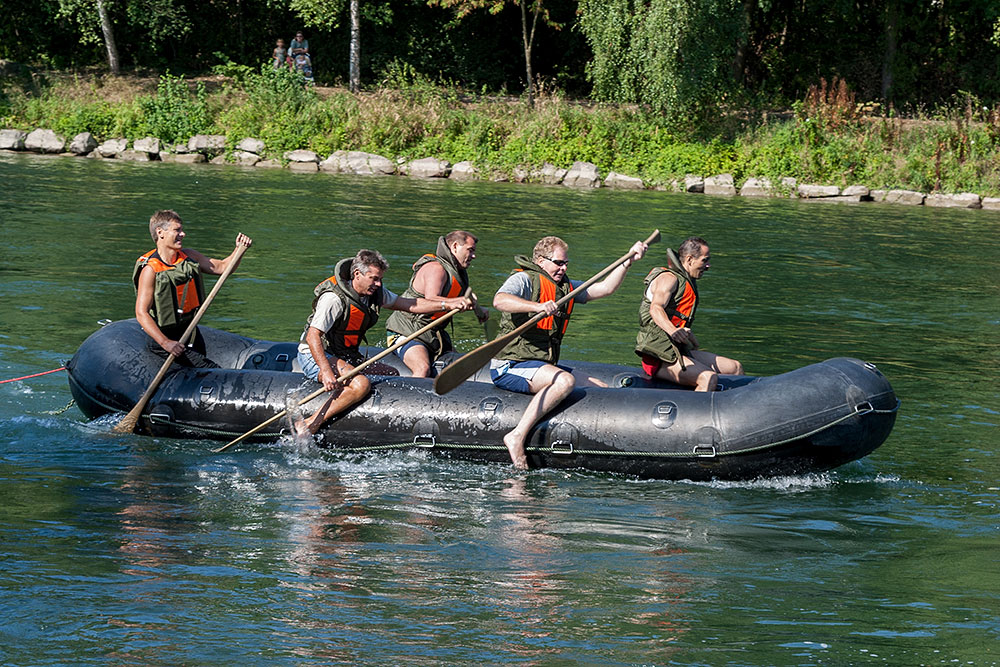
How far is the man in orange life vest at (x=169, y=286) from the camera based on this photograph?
783 cm

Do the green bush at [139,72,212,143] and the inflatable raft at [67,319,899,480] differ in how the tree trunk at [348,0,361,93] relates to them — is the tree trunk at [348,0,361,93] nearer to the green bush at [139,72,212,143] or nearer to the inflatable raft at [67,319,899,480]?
the green bush at [139,72,212,143]

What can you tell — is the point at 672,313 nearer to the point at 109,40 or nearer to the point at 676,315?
the point at 676,315

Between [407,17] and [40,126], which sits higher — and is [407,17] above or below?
above

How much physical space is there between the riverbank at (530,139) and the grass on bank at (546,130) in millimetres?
29

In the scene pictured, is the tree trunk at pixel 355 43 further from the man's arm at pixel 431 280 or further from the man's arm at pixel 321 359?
the man's arm at pixel 321 359

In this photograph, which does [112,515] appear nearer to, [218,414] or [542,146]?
[218,414]

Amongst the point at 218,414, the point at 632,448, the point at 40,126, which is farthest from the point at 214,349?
the point at 40,126

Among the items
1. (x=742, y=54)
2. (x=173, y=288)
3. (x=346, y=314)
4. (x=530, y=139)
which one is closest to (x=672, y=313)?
(x=346, y=314)

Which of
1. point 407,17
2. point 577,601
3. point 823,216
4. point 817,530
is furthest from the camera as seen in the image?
point 407,17

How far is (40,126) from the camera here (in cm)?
2605

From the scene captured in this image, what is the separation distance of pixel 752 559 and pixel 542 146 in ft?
62.8

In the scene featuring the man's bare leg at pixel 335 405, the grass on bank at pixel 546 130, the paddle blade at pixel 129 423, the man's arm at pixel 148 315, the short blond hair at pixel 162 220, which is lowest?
the paddle blade at pixel 129 423

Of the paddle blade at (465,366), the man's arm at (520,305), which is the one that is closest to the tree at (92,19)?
the paddle blade at (465,366)

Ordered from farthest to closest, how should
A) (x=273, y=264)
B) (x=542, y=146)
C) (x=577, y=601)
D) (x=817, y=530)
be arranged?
(x=542, y=146) → (x=273, y=264) → (x=817, y=530) → (x=577, y=601)
